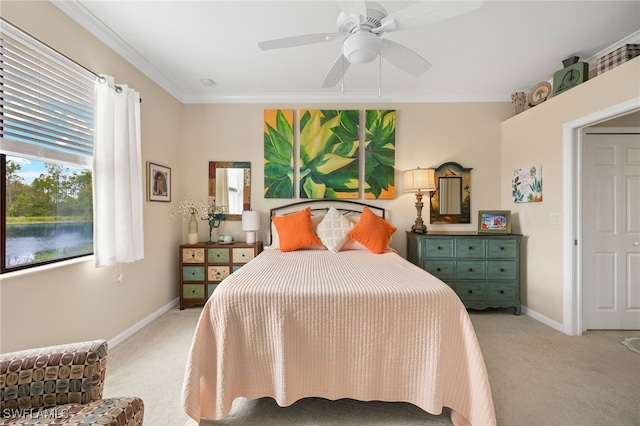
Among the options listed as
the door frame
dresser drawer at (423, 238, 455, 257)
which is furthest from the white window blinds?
the door frame

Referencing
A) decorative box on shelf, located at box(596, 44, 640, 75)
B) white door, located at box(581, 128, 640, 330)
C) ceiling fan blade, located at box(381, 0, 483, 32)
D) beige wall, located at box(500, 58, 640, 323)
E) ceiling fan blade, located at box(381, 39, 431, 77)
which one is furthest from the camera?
white door, located at box(581, 128, 640, 330)

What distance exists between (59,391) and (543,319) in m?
4.11

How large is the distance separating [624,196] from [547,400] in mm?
2403

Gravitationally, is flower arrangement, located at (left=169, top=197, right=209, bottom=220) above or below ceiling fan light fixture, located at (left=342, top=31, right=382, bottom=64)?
below

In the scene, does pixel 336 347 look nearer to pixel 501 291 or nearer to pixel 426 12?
pixel 426 12

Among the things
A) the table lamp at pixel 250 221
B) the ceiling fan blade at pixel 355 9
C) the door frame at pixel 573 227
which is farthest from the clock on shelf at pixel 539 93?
the table lamp at pixel 250 221

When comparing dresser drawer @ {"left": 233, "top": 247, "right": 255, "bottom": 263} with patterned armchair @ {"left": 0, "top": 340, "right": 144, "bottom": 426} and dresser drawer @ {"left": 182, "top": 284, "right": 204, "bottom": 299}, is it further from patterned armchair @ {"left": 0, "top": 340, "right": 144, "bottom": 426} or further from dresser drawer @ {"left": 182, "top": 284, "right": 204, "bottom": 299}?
patterned armchair @ {"left": 0, "top": 340, "right": 144, "bottom": 426}

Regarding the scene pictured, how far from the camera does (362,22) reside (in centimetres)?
161

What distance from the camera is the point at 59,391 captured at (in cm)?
110

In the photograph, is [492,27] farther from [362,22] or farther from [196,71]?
[196,71]

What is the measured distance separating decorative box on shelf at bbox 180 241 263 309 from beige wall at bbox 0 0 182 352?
9.1 inches

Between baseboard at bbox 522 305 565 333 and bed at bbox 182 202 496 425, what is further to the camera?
baseboard at bbox 522 305 565 333

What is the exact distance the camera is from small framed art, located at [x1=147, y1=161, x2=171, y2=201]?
298 cm

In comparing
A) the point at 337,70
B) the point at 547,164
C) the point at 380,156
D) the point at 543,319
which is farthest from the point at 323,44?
the point at 543,319
